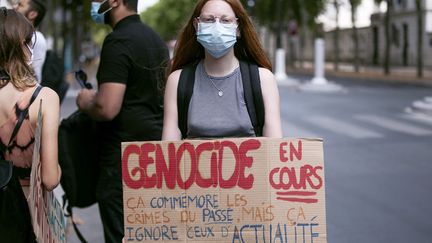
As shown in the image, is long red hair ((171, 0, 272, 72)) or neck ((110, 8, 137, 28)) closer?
long red hair ((171, 0, 272, 72))

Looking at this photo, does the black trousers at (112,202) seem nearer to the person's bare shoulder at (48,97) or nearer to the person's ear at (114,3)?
the person's ear at (114,3)

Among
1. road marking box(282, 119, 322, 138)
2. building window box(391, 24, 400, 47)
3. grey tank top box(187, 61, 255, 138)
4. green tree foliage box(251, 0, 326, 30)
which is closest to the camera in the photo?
grey tank top box(187, 61, 255, 138)

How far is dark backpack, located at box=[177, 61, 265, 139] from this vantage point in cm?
328

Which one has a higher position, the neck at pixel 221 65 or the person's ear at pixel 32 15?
the person's ear at pixel 32 15

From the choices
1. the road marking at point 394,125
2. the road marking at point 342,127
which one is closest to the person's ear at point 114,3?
the road marking at point 342,127

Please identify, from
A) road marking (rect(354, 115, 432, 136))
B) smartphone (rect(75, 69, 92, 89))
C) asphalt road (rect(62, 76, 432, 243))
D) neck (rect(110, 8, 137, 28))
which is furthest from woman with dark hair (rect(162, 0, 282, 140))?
road marking (rect(354, 115, 432, 136))

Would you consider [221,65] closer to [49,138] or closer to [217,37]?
[217,37]

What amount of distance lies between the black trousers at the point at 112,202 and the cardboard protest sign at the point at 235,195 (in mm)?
1574

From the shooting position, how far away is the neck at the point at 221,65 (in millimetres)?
3369

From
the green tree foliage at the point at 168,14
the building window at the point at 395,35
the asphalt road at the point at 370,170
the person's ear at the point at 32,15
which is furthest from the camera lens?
the green tree foliage at the point at 168,14

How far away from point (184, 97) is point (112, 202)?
1342 millimetres

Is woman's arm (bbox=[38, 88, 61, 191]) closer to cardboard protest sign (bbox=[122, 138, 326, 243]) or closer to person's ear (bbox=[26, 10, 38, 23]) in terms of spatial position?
cardboard protest sign (bbox=[122, 138, 326, 243])

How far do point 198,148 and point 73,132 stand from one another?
1.97m

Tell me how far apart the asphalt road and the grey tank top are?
10.6 ft
